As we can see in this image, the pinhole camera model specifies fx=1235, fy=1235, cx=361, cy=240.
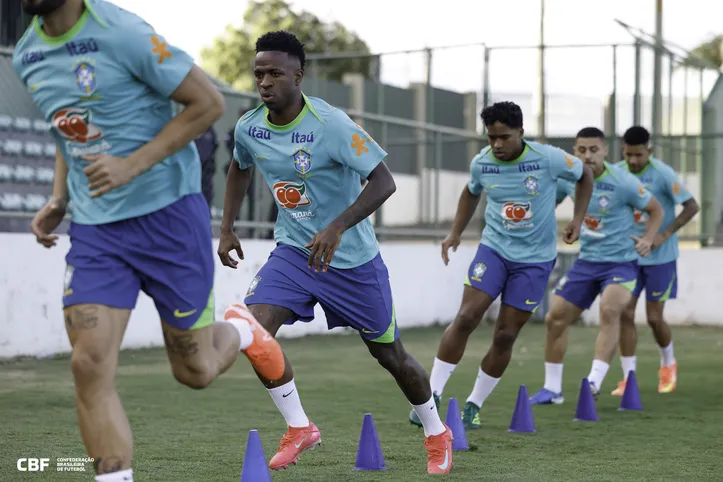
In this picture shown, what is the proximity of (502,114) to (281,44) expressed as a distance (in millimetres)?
2517

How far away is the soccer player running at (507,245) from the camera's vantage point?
8602mm

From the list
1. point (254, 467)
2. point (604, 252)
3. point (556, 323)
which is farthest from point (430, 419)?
point (604, 252)

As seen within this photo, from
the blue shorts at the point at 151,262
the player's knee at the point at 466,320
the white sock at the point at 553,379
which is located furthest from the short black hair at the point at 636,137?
the blue shorts at the point at 151,262

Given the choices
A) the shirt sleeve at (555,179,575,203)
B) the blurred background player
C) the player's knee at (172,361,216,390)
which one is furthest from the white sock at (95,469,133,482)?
the blurred background player

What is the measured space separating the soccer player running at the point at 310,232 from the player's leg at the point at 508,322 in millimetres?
1950

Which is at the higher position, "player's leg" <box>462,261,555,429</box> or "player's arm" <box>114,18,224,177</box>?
"player's arm" <box>114,18,224,177</box>

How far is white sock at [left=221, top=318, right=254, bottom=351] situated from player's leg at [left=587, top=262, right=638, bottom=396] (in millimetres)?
5472

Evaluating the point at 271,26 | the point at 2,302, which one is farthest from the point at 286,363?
the point at 271,26

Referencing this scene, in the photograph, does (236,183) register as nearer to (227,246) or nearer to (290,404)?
(227,246)

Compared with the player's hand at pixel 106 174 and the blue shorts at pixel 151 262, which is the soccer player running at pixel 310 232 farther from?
the player's hand at pixel 106 174

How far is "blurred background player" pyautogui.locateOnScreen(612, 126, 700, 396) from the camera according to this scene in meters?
11.8

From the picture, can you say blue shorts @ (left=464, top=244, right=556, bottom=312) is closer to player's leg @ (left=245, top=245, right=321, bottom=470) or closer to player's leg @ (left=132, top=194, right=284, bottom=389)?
player's leg @ (left=245, top=245, right=321, bottom=470)

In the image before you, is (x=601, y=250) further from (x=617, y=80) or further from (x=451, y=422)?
(x=617, y=80)

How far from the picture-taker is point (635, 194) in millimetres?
10938
